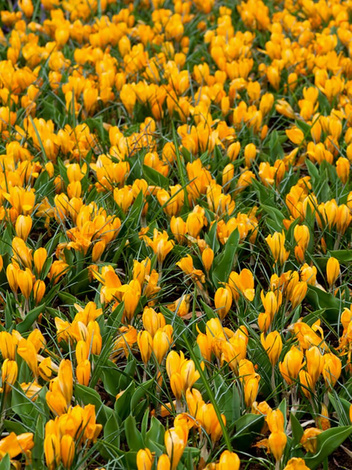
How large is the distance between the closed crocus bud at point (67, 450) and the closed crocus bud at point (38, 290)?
0.69 meters

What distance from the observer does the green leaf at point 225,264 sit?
2312mm

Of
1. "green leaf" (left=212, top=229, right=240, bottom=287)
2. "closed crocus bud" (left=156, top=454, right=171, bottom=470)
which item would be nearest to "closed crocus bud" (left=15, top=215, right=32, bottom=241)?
"green leaf" (left=212, top=229, right=240, bottom=287)

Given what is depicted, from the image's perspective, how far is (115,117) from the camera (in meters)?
3.56

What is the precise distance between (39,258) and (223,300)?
614mm

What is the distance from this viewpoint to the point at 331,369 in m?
1.78

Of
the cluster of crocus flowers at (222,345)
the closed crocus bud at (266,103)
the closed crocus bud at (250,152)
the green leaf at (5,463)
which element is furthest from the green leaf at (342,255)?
the green leaf at (5,463)

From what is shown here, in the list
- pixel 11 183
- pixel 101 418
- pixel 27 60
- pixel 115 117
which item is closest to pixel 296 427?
pixel 101 418

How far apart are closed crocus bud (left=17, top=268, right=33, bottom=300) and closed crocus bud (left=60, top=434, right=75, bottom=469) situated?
670mm

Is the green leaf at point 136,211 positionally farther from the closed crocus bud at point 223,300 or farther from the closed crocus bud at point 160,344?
the closed crocus bud at point 160,344

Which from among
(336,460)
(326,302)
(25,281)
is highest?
(25,281)

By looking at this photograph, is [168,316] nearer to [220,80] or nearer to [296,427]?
[296,427]

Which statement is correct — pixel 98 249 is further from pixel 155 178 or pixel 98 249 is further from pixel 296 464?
pixel 296 464

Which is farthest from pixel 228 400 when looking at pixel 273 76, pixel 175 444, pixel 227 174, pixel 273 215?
pixel 273 76

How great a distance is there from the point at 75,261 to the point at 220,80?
1.71m
